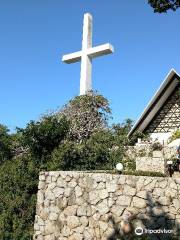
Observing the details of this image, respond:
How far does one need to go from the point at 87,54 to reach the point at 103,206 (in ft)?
33.0

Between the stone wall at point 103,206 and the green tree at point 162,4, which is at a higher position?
the green tree at point 162,4

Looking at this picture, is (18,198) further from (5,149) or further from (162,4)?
(162,4)

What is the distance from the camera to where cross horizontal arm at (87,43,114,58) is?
17.8 m

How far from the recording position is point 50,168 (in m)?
12.1

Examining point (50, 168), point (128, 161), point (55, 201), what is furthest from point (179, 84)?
point (55, 201)

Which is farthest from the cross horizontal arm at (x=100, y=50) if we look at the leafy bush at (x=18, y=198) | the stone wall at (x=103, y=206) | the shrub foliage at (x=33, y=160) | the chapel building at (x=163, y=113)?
the stone wall at (x=103, y=206)

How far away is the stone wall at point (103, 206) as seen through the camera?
373 inches

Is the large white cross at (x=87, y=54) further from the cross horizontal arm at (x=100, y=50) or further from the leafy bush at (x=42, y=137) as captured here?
the leafy bush at (x=42, y=137)

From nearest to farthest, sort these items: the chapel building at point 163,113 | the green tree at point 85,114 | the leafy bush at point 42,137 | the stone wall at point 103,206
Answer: the stone wall at point 103,206 < the leafy bush at point 42,137 < the green tree at point 85,114 < the chapel building at point 163,113

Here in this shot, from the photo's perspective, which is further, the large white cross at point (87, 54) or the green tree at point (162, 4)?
the large white cross at point (87, 54)

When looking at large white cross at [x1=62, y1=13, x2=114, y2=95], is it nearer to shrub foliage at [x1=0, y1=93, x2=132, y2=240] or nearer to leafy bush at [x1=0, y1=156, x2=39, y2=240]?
shrub foliage at [x1=0, y1=93, x2=132, y2=240]

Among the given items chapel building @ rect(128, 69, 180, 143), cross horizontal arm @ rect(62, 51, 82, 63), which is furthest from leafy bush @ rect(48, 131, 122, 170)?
chapel building @ rect(128, 69, 180, 143)

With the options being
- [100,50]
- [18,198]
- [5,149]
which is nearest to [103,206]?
[18,198]

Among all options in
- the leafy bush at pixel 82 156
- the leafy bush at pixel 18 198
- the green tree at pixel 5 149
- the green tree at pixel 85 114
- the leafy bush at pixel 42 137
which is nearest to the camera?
the leafy bush at pixel 18 198
